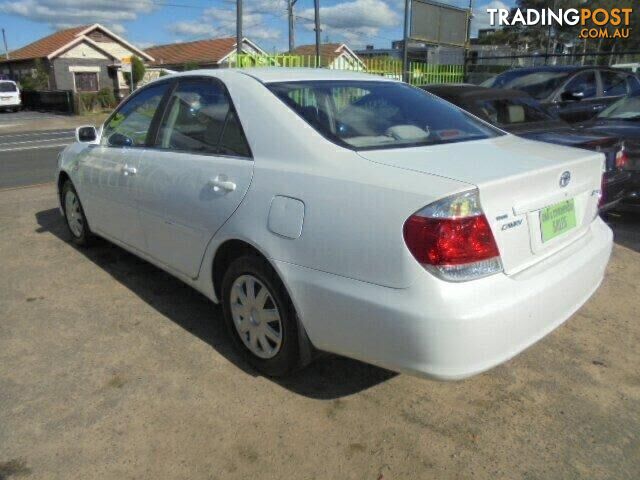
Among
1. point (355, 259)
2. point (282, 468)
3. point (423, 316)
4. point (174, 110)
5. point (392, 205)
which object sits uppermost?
point (174, 110)

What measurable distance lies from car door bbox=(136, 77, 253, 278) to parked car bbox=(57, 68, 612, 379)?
1cm

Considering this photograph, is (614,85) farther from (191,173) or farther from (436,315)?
(436,315)

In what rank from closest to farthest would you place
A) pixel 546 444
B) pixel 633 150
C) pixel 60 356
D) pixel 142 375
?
pixel 546 444
pixel 142 375
pixel 60 356
pixel 633 150

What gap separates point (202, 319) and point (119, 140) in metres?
1.49

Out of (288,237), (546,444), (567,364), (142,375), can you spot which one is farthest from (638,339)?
(142,375)

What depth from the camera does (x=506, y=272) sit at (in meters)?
2.18

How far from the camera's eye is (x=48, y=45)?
137 ft

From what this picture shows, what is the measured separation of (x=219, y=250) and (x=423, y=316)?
4.23 ft

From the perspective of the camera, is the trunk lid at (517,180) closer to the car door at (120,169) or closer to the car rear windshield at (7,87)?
the car door at (120,169)

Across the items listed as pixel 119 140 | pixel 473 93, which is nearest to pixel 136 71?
pixel 473 93

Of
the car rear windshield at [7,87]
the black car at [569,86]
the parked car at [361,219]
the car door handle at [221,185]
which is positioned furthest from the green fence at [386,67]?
the car rear windshield at [7,87]

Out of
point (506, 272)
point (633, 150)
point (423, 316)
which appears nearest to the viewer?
point (423, 316)

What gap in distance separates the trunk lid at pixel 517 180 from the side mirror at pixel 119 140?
6.90 ft

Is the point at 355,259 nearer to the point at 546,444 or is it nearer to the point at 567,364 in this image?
the point at 546,444
